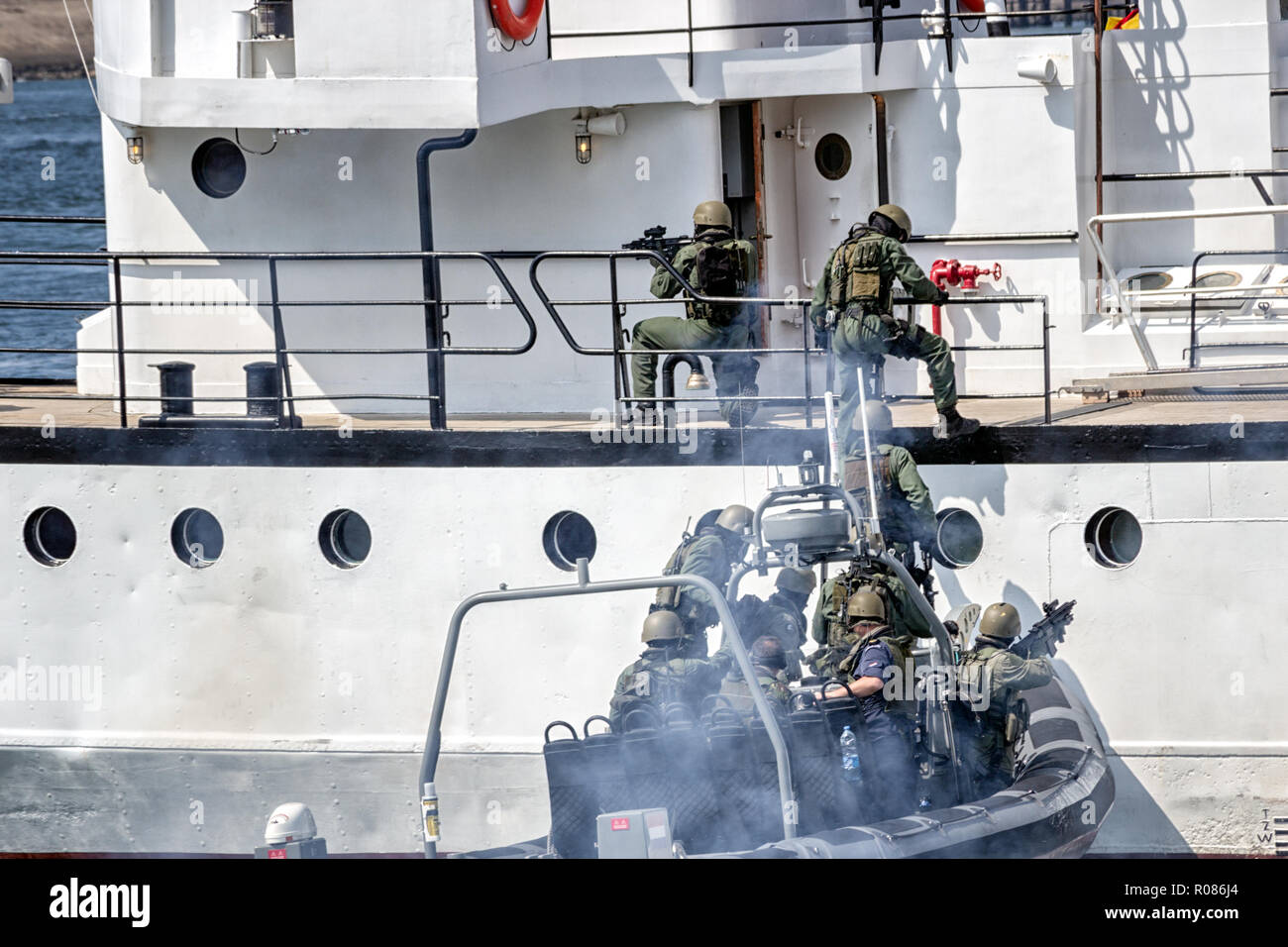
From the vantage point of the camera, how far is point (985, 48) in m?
11.3

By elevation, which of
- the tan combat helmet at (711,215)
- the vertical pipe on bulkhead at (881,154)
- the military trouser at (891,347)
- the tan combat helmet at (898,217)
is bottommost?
the military trouser at (891,347)

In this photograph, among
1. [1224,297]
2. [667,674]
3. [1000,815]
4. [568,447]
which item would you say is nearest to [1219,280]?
[1224,297]

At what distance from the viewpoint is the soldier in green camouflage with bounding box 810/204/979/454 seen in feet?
32.4

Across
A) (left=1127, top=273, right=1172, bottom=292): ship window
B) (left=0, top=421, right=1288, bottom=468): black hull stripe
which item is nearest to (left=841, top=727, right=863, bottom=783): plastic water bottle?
(left=0, top=421, right=1288, bottom=468): black hull stripe

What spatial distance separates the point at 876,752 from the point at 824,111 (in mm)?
4877

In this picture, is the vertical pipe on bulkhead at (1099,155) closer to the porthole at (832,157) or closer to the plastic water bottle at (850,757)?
the porthole at (832,157)

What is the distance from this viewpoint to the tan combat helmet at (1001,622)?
9.06 metres

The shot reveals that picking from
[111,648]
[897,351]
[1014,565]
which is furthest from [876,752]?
[111,648]

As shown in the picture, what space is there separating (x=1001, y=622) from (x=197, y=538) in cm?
462

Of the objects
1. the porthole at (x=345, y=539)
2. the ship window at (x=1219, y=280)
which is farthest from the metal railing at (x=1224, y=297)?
the porthole at (x=345, y=539)

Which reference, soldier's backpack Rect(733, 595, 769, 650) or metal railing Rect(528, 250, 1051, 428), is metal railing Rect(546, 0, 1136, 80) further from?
soldier's backpack Rect(733, 595, 769, 650)

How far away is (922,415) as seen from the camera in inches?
419

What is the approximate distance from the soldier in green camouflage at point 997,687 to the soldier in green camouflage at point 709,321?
6.44 feet
